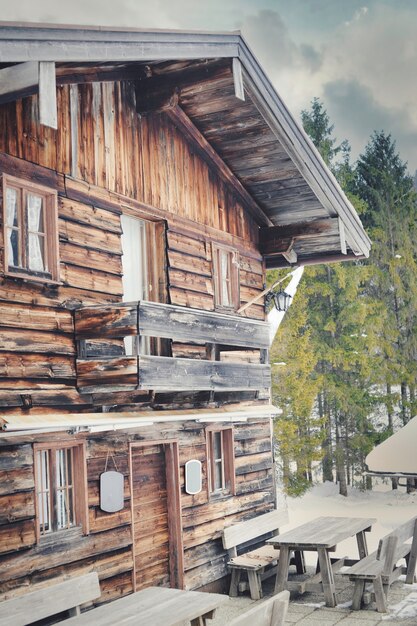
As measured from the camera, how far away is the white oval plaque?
472 inches

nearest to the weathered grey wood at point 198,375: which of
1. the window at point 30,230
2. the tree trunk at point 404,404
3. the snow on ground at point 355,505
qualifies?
the window at point 30,230

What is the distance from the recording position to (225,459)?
13.3 metres

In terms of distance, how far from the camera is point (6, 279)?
8.96 metres

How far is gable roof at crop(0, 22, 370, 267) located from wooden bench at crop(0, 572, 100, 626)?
5.07 m

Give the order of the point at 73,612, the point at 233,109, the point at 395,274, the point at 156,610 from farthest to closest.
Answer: the point at 395,274
the point at 233,109
the point at 73,612
the point at 156,610

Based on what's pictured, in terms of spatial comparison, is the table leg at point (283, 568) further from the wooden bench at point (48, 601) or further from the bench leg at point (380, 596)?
the wooden bench at point (48, 601)

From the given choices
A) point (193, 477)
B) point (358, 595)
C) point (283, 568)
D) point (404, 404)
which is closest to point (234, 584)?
point (283, 568)

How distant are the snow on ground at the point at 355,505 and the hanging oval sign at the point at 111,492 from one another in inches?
591

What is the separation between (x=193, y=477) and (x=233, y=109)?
5506 mm

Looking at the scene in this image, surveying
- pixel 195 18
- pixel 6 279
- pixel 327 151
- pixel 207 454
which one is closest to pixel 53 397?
pixel 6 279

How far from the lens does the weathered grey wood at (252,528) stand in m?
12.7

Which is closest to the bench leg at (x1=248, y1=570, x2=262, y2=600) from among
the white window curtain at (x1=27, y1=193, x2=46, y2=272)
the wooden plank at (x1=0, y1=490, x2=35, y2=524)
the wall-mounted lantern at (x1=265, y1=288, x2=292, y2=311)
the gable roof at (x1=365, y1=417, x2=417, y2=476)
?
the wooden plank at (x1=0, y1=490, x2=35, y2=524)

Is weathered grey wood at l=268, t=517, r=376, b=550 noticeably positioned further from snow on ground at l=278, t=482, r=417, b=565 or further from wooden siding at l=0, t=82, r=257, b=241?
snow on ground at l=278, t=482, r=417, b=565

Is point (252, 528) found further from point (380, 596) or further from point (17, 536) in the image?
point (17, 536)
